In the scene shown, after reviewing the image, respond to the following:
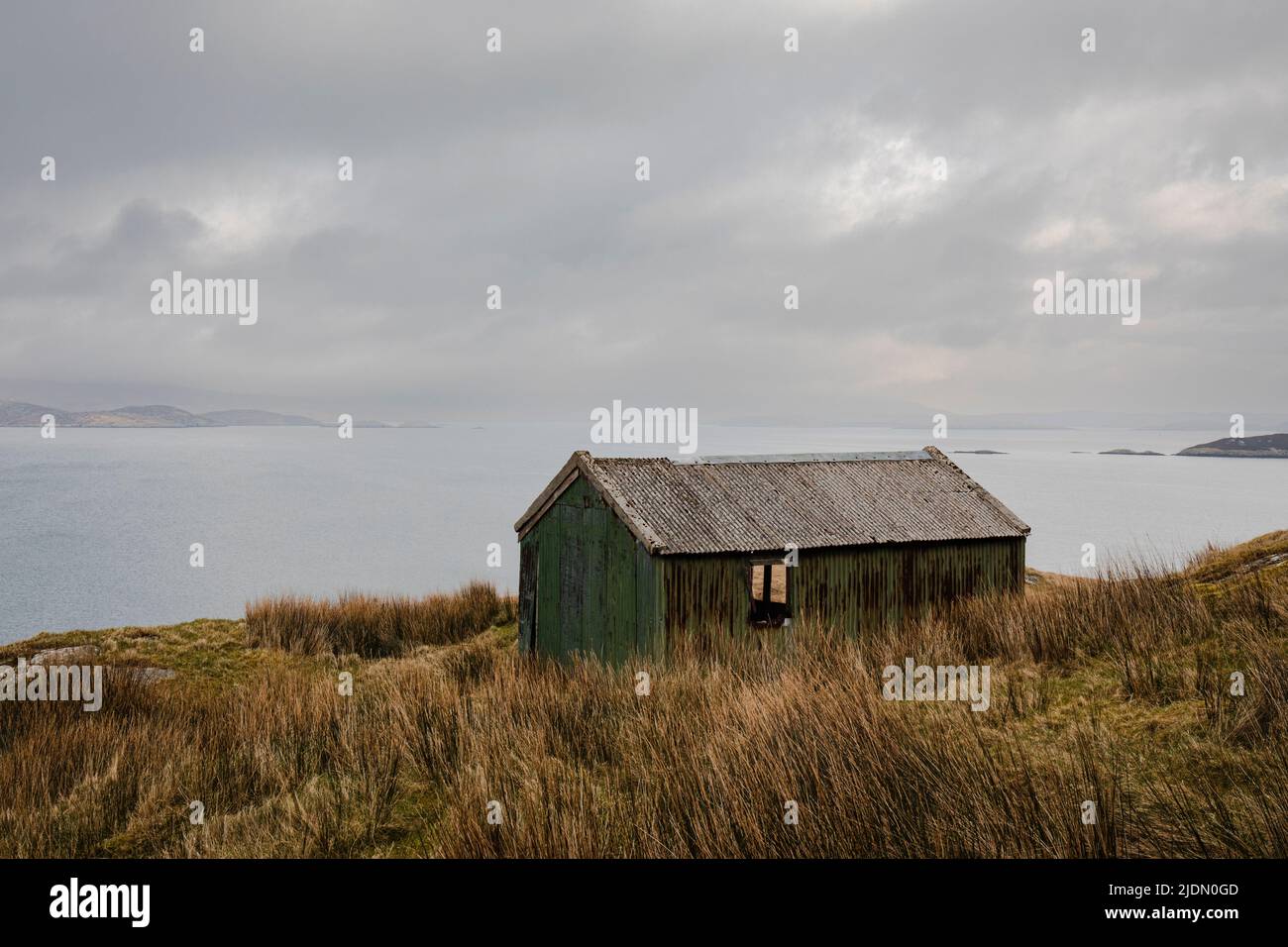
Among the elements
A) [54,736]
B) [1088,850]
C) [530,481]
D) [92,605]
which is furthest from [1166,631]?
[530,481]

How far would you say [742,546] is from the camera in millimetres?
12805

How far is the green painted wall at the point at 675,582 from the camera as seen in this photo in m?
12.5

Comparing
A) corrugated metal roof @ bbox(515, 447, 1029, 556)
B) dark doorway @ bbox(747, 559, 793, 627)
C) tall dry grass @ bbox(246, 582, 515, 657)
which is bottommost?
tall dry grass @ bbox(246, 582, 515, 657)

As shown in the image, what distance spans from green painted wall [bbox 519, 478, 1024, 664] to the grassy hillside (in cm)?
162

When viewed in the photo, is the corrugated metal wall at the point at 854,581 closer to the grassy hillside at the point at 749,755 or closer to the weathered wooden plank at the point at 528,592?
the grassy hillside at the point at 749,755

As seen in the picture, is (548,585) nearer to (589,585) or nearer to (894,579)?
(589,585)

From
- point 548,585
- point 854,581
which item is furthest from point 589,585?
point 854,581

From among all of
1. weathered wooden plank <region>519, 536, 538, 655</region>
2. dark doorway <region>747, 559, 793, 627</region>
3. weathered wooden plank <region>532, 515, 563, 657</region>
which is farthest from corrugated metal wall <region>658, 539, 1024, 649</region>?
weathered wooden plank <region>519, 536, 538, 655</region>

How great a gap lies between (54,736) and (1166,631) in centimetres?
1121

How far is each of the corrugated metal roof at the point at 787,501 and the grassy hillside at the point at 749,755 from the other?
8.81 feet

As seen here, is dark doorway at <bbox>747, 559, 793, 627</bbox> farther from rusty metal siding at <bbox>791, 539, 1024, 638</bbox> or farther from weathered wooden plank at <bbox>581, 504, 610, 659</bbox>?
weathered wooden plank at <bbox>581, 504, 610, 659</bbox>

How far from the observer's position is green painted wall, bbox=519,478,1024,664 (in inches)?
493
